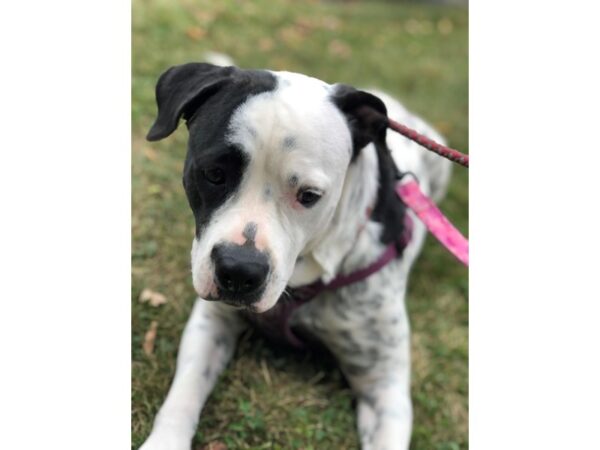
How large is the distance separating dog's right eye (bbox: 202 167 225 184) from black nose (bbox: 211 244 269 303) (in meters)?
0.19

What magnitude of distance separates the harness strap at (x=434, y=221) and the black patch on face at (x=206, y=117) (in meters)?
0.78

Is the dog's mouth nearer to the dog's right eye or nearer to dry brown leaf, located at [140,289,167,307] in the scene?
the dog's right eye

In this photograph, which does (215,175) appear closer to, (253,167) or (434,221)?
(253,167)

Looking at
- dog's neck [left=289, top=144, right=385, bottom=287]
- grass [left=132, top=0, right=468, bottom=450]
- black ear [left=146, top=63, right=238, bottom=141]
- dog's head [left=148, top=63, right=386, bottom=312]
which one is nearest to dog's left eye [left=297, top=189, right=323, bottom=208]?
dog's head [left=148, top=63, right=386, bottom=312]

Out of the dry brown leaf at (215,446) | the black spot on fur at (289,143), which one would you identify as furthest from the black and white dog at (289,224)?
the dry brown leaf at (215,446)

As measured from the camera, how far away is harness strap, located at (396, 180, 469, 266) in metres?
2.50

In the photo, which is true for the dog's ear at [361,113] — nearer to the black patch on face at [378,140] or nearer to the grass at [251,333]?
the black patch on face at [378,140]

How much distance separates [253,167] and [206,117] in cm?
23

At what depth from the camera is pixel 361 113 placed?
2.21 meters
